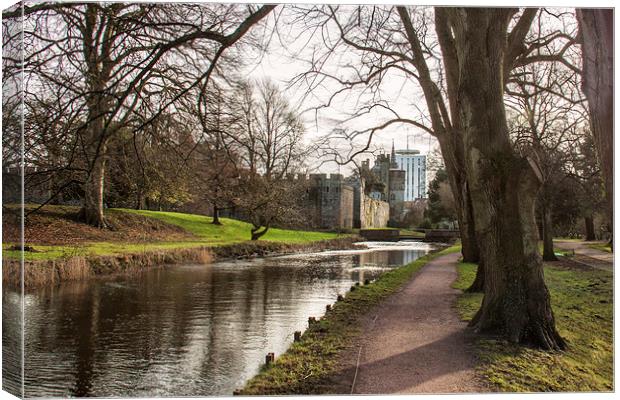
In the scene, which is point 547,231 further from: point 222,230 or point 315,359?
point 315,359

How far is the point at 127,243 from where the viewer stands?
11961mm

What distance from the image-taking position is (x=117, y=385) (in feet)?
15.0

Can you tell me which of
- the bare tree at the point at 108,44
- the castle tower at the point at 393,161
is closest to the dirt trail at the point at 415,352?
the castle tower at the point at 393,161

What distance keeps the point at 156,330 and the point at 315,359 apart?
2529 millimetres

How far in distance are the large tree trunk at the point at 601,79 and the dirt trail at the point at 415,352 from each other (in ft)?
5.80

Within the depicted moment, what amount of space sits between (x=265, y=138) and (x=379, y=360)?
13.6 ft

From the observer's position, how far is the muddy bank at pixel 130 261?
7.69 m

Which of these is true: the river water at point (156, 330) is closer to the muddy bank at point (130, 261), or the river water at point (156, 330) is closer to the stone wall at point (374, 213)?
the muddy bank at point (130, 261)

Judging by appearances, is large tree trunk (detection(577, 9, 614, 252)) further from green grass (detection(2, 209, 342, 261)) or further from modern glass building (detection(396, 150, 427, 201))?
green grass (detection(2, 209, 342, 261))

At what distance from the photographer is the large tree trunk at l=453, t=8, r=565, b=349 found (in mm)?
5100

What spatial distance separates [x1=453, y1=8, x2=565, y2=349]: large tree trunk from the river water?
232 cm

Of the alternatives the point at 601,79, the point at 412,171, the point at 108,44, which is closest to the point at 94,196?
the point at 108,44

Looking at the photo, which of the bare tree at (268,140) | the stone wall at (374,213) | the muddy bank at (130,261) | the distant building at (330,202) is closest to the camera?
the bare tree at (268,140)

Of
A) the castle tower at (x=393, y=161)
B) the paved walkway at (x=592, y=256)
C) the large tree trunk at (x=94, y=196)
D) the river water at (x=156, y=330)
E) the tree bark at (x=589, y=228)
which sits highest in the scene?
the castle tower at (x=393, y=161)
